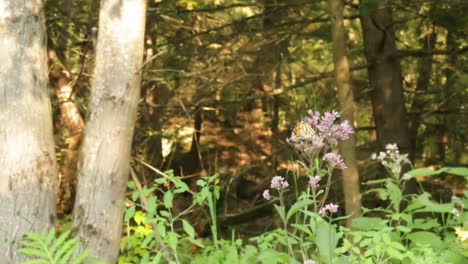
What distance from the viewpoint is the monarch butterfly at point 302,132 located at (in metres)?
2.12

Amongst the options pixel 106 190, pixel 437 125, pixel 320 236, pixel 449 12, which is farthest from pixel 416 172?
pixel 437 125

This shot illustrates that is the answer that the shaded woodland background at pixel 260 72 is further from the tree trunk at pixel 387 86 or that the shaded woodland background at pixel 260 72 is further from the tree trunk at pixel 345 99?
the tree trunk at pixel 345 99

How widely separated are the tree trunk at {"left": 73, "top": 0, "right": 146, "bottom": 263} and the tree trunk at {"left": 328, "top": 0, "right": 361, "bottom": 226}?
1.82 meters

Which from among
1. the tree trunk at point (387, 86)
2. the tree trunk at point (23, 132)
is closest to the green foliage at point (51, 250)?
the tree trunk at point (23, 132)

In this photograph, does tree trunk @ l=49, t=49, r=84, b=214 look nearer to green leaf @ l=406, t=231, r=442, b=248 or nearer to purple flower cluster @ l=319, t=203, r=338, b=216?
green leaf @ l=406, t=231, r=442, b=248

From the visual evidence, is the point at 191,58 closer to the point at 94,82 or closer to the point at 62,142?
the point at 62,142

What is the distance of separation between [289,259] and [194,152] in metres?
9.49

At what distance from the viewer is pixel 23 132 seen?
416cm

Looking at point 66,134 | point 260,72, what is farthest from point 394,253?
point 66,134

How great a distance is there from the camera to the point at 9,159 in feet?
13.5

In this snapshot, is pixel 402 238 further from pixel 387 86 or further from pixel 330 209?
pixel 387 86

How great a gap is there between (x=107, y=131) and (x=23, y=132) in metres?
0.56

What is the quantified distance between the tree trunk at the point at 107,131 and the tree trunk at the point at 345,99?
1816 mm

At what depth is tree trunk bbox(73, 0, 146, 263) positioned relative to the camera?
4.39 m
